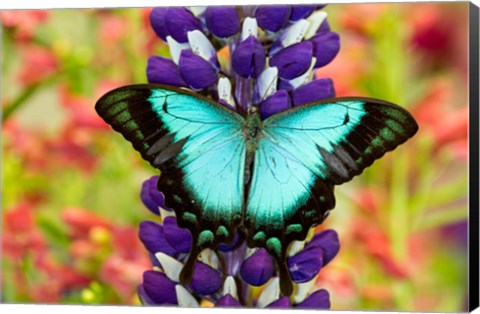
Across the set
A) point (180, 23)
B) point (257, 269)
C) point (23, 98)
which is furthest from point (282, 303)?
point (23, 98)

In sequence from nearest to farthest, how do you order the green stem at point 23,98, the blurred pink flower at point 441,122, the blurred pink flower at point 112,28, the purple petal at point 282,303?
1. the purple petal at point 282,303
2. the green stem at point 23,98
3. the blurred pink flower at point 441,122
4. the blurred pink flower at point 112,28

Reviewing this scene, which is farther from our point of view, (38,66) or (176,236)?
(38,66)

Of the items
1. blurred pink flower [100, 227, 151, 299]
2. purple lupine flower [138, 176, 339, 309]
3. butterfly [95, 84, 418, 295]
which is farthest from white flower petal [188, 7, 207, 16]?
blurred pink flower [100, 227, 151, 299]

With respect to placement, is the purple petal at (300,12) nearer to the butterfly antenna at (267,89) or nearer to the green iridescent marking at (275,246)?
the butterfly antenna at (267,89)

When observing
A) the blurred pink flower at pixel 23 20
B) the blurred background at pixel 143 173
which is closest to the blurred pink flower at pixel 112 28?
the blurred background at pixel 143 173

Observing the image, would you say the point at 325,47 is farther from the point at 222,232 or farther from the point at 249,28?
the point at 222,232
